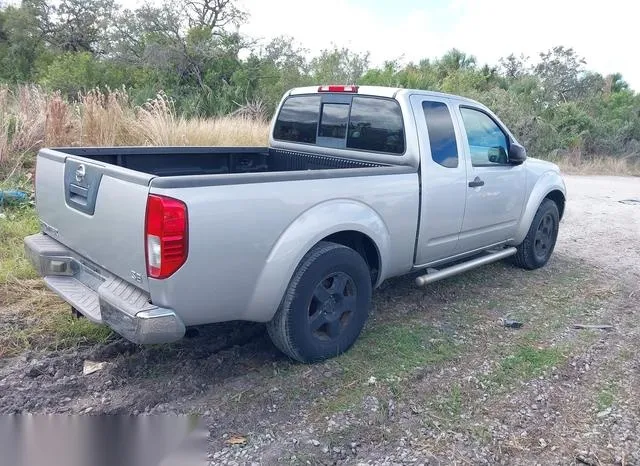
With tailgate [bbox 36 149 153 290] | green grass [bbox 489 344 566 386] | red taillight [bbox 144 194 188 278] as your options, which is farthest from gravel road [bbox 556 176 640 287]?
tailgate [bbox 36 149 153 290]

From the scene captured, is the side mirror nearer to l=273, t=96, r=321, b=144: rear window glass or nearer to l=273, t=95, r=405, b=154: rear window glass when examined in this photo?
l=273, t=95, r=405, b=154: rear window glass

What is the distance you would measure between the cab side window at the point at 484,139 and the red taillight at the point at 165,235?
2.96m

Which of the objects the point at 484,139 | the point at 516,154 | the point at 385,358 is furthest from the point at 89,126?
the point at 385,358

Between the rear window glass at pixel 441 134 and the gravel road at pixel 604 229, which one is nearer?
the rear window glass at pixel 441 134

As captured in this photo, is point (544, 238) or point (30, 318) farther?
point (544, 238)

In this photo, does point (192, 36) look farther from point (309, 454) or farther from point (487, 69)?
point (309, 454)

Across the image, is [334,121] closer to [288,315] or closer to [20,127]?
[288,315]

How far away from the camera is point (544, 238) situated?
6332mm

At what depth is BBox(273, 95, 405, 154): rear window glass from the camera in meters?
4.58

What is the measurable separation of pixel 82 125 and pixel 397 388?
7.19m

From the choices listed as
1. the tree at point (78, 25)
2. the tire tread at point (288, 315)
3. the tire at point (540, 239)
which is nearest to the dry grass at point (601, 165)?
the tire at point (540, 239)

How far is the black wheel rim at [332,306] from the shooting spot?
374cm

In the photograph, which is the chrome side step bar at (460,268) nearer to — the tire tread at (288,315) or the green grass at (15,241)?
the tire tread at (288,315)

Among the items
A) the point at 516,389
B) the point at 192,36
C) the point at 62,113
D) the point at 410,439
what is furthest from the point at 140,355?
the point at 192,36
